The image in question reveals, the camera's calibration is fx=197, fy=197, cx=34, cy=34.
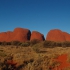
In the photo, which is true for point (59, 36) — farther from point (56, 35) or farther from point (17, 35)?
point (17, 35)

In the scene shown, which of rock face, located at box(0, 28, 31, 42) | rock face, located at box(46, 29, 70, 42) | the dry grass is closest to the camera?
the dry grass

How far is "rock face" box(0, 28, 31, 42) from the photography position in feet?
305

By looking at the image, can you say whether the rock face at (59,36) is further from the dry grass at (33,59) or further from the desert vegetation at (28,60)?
the dry grass at (33,59)

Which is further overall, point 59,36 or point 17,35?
point 17,35

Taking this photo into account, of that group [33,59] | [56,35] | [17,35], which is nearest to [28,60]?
[33,59]

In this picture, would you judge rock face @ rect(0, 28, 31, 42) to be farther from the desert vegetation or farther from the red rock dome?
the desert vegetation

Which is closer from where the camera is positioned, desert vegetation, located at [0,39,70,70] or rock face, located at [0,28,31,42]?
desert vegetation, located at [0,39,70,70]

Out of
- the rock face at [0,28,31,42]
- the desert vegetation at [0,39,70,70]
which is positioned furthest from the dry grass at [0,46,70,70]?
the rock face at [0,28,31,42]

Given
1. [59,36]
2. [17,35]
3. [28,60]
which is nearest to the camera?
[28,60]

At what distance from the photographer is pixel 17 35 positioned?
9381 centimetres

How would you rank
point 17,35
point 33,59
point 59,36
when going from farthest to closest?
point 17,35, point 59,36, point 33,59

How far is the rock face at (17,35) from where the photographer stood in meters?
93.0

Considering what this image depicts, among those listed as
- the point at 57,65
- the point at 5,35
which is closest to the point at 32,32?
the point at 5,35

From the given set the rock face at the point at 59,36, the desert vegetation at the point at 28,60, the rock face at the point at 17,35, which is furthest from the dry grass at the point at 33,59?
the rock face at the point at 17,35
